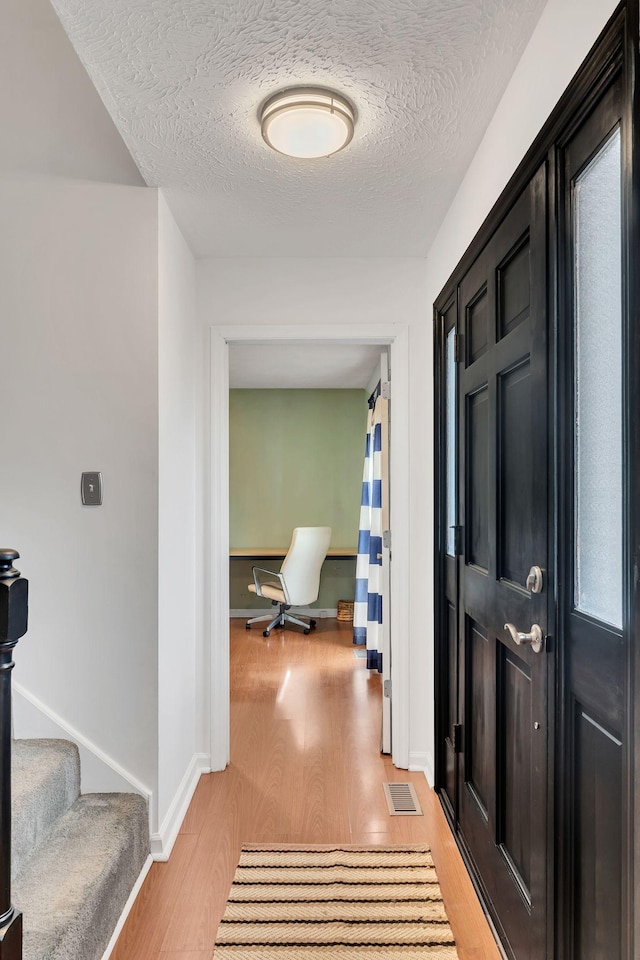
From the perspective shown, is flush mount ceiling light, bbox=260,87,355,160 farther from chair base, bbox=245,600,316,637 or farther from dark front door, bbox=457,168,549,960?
chair base, bbox=245,600,316,637

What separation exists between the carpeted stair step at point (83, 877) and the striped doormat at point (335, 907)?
339 millimetres

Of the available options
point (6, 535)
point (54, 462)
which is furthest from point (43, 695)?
point (54, 462)

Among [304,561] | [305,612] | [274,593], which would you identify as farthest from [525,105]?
[305,612]

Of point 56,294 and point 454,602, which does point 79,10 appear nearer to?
point 56,294

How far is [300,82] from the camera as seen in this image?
172 cm

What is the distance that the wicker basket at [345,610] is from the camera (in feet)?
21.5

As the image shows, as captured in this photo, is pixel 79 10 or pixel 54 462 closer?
pixel 79 10

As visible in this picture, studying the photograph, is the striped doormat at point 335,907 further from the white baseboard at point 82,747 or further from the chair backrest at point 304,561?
the chair backrest at point 304,561

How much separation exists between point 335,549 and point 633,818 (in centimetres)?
568

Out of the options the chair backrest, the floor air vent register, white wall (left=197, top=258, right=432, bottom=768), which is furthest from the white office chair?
the floor air vent register

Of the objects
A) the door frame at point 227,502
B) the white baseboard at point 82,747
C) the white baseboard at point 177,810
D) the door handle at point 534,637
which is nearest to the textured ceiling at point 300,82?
the door frame at point 227,502

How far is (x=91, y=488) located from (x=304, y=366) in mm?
3558

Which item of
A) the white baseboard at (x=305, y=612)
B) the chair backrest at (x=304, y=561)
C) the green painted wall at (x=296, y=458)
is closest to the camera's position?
the chair backrest at (x=304, y=561)

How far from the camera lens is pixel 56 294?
2.32m
